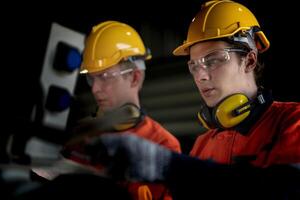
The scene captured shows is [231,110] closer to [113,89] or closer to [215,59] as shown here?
[215,59]

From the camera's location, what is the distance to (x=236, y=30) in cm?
215

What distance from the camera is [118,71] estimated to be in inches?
110

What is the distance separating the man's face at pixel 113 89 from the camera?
107 inches

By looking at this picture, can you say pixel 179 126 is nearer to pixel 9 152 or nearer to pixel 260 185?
pixel 260 185

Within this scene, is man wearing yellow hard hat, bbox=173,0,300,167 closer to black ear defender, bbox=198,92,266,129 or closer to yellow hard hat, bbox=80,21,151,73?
black ear defender, bbox=198,92,266,129

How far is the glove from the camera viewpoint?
118 centimetres

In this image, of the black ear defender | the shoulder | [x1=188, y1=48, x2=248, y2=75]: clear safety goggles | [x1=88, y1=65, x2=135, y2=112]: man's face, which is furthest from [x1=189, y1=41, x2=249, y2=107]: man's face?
[x1=88, y1=65, x2=135, y2=112]: man's face

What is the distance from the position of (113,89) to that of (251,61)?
989 millimetres

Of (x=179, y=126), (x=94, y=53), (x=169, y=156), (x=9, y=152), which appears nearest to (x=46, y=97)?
(x=9, y=152)

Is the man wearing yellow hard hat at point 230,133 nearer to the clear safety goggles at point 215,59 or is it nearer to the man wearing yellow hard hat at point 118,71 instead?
the clear safety goggles at point 215,59

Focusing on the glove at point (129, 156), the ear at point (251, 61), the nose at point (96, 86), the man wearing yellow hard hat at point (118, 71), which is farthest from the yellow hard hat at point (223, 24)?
the glove at point (129, 156)

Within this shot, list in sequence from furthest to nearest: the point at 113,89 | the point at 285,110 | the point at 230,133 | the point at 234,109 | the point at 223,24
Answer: the point at 113,89 → the point at 223,24 → the point at 230,133 → the point at 234,109 → the point at 285,110

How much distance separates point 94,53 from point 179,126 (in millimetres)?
1272

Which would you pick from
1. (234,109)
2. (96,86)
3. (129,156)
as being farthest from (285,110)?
(96,86)
